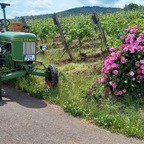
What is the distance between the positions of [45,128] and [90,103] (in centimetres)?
127

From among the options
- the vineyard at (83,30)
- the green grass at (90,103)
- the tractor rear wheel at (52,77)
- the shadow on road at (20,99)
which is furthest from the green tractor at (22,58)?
the vineyard at (83,30)

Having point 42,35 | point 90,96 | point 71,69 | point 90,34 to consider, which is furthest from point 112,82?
point 42,35

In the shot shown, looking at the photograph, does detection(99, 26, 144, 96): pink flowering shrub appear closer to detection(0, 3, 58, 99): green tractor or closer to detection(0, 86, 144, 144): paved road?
detection(0, 86, 144, 144): paved road

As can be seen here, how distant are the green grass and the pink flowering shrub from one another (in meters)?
0.22

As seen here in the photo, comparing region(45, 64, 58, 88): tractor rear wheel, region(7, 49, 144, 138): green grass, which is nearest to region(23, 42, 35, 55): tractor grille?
region(45, 64, 58, 88): tractor rear wheel

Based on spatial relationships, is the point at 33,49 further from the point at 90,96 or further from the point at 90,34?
the point at 90,34

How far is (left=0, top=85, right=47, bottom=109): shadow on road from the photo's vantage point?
7.06 meters

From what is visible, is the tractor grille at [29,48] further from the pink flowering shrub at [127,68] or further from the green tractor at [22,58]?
the pink flowering shrub at [127,68]

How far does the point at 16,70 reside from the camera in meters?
8.20

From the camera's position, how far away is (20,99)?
7504 mm

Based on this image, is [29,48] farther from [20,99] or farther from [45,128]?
[45,128]

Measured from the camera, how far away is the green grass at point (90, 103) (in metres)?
5.54

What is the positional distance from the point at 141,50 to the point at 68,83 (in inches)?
86.4

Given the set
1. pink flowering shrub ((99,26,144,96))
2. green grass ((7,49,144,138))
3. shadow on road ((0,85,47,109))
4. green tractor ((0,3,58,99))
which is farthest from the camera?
green tractor ((0,3,58,99))
